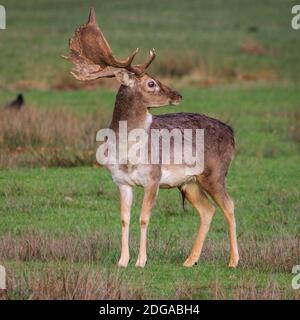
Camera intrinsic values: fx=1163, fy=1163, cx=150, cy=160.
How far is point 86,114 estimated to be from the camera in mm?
24016

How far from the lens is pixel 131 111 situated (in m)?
12.2

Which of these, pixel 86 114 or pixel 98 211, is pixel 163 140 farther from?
pixel 86 114

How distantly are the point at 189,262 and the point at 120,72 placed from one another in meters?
2.12

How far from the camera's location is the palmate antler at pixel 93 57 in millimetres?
12258

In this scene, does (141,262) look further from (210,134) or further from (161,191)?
(161,191)

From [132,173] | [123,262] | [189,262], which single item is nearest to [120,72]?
[132,173]

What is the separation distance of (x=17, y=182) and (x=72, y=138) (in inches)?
119

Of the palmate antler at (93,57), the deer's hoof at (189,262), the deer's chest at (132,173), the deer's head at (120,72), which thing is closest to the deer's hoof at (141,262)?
the deer's hoof at (189,262)

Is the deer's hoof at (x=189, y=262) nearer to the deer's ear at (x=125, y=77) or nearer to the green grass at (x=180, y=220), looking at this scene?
the green grass at (x=180, y=220)

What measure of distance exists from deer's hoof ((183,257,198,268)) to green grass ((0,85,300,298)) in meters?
0.11

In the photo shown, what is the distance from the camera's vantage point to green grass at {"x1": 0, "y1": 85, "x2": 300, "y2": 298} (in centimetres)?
1130

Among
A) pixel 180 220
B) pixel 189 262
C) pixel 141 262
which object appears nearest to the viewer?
pixel 141 262

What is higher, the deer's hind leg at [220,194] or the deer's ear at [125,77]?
the deer's ear at [125,77]
